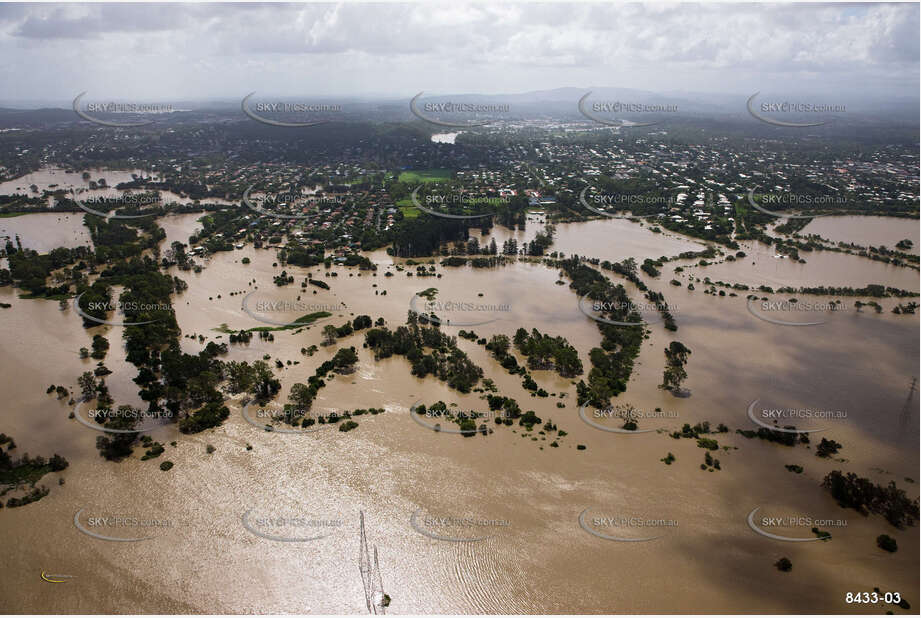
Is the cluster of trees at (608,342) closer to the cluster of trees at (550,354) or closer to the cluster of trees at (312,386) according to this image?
the cluster of trees at (550,354)

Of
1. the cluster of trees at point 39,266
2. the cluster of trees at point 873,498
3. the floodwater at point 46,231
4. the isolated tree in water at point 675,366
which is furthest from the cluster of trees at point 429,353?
the floodwater at point 46,231

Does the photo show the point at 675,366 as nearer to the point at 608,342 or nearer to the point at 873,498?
the point at 608,342

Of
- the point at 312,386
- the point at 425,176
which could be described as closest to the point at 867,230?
the point at 425,176

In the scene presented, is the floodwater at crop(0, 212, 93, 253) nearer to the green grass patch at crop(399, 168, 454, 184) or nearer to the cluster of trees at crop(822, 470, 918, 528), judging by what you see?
the green grass patch at crop(399, 168, 454, 184)

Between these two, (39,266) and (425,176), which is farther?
(425,176)

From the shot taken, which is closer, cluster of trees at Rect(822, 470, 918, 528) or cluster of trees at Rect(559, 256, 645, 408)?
cluster of trees at Rect(822, 470, 918, 528)

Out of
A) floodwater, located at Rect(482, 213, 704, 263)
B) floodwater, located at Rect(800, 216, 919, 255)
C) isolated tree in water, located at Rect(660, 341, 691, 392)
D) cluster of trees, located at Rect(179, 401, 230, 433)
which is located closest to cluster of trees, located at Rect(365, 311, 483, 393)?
cluster of trees, located at Rect(179, 401, 230, 433)
